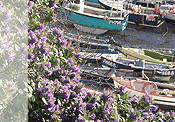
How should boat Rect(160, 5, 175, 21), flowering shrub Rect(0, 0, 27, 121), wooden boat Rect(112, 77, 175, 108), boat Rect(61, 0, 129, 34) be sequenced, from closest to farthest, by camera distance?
flowering shrub Rect(0, 0, 27, 121)
wooden boat Rect(112, 77, 175, 108)
boat Rect(61, 0, 129, 34)
boat Rect(160, 5, 175, 21)

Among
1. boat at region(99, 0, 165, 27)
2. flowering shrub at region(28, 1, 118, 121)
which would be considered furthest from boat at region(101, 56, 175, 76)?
flowering shrub at region(28, 1, 118, 121)

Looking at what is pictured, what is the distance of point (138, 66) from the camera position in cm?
1195

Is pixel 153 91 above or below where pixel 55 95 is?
below

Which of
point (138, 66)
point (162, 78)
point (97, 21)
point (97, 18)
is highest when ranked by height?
point (97, 18)

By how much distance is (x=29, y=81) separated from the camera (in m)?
3.05

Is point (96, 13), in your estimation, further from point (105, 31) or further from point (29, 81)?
point (29, 81)

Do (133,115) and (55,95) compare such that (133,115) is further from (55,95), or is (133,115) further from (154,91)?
(154,91)

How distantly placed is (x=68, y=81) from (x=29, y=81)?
0.69m

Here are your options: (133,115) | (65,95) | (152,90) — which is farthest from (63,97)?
(152,90)

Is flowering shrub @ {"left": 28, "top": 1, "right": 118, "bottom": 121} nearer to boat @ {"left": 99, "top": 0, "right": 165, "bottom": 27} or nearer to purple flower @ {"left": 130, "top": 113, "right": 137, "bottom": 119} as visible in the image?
purple flower @ {"left": 130, "top": 113, "right": 137, "bottom": 119}

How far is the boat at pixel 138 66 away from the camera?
1188 centimetres

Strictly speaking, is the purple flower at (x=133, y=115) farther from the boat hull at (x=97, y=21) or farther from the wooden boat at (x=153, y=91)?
the boat hull at (x=97, y=21)

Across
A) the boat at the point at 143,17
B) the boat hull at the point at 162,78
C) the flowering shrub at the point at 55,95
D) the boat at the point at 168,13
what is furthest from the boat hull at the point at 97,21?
the flowering shrub at the point at 55,95

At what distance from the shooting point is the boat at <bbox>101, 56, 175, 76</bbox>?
11.9 metres
